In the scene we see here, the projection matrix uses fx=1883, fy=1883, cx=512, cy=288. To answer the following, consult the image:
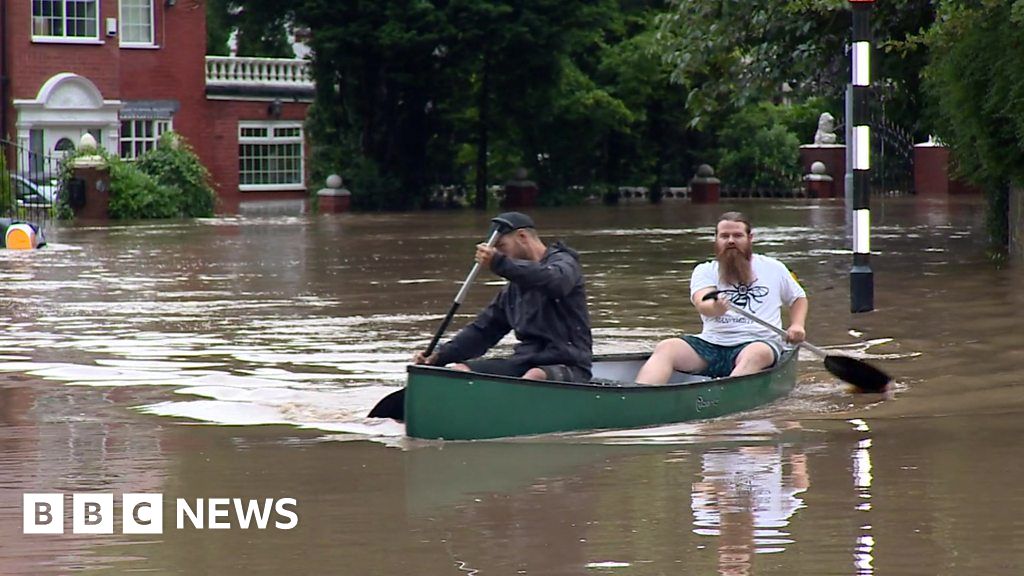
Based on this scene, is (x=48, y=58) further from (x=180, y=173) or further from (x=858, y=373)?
(x=858, y=373)

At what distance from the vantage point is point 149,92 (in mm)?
54188

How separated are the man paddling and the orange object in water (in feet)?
63.5

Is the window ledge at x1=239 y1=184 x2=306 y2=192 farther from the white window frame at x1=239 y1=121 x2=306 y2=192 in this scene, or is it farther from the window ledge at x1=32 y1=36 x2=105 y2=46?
the window ledge at x1=32 y1=36 x2=105 y2=46

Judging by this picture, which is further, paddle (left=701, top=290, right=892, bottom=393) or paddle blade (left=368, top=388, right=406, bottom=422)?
paddle (left=701, top=290, right=892, bottom=393)

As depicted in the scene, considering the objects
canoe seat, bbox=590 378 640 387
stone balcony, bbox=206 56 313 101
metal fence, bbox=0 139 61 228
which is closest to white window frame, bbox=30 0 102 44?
metal fence, bbox=0 139 61 228

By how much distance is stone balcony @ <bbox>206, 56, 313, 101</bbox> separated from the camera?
56250 millimetres

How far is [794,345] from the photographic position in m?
12.5

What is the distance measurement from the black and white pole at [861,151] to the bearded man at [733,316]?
5.06 metres

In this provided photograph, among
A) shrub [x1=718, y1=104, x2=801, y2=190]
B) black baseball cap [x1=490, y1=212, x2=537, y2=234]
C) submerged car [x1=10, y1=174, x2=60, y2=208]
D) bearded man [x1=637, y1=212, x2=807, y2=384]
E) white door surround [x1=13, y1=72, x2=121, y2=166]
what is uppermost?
white door surround [x1=13, y1=72, x2=121, y2=166]

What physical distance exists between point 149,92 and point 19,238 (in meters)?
25.2

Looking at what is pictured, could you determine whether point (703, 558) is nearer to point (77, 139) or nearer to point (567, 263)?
point (567, 263)

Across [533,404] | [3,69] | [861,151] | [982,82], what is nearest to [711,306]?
[533,404]

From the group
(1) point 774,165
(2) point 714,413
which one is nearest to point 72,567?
(2) point 714,413

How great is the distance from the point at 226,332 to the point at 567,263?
22.9ft
